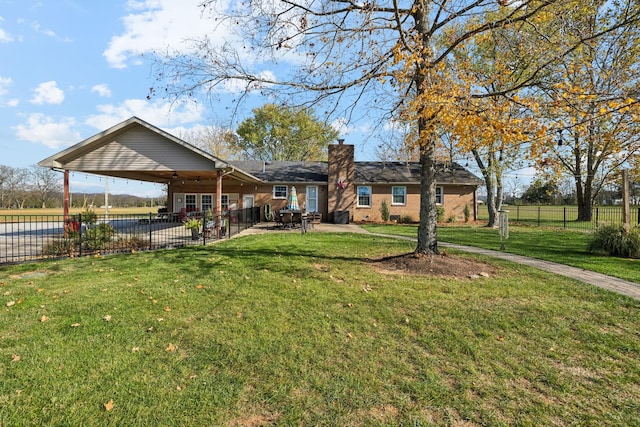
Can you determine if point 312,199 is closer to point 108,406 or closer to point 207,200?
point 207,200

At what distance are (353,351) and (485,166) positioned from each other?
2177 centimetres

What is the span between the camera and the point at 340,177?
22.3 meters

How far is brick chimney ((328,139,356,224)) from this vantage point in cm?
2220

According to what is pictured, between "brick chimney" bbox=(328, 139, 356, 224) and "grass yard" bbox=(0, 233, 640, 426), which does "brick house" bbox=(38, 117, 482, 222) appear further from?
"grass yard" bbox=(0, 233, 640, 426)

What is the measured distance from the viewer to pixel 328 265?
318 inches

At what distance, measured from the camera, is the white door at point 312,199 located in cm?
2297

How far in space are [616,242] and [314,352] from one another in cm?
1116

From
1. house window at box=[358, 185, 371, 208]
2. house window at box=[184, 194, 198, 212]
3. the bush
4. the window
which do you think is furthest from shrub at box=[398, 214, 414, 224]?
house window at box=[184, 194, 198, 212]

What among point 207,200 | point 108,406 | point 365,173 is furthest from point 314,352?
point 365,173

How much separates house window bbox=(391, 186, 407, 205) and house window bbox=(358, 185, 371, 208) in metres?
1.74

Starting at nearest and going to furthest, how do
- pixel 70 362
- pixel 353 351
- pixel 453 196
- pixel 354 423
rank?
pixel 354 423
pixel 70 362
pixel 353 351
pixel 453 196

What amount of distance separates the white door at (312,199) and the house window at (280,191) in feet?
5.26

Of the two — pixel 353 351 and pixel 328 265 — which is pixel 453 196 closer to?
pixel 328 265

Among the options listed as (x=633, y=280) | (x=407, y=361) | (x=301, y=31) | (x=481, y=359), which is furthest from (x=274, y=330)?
(x=633, y=280)
